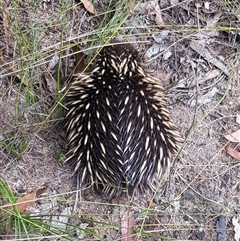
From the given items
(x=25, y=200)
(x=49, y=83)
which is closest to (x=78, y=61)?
(x=49, y=83)

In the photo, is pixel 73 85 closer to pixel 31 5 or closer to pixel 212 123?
pixel 31 5

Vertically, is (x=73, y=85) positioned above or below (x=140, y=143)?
above

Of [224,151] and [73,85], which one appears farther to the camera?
[224,151]

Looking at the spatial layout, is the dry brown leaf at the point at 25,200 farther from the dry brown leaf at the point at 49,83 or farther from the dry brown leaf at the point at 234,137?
the dry brown leaf at the point at 234,137

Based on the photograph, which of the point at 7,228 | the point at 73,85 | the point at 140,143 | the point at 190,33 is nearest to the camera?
A: the point at 7,228

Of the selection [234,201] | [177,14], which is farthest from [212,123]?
[177,14]

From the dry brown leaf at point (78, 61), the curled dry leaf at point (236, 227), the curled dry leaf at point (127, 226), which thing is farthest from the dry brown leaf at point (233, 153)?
the dry brown leaf at point (78, 61)

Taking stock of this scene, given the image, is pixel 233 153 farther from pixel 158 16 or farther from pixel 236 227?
pixel 158 16
